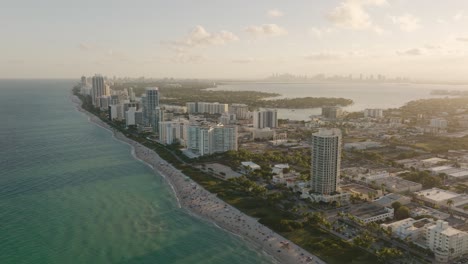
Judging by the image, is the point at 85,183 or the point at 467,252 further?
the point at 85,183

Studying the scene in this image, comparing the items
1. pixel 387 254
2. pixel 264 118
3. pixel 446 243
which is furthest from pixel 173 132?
pixel 446 243

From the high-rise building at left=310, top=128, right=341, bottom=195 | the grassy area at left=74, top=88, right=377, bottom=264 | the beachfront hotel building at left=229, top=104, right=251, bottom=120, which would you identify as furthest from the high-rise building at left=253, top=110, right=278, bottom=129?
the high-rise building at left=310, top=128, right=341, bottom=195

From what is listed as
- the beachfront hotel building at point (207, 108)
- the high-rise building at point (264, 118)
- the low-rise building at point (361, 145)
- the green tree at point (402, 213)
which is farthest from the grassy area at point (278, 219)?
the beachfront hotel building at point (207, 108)

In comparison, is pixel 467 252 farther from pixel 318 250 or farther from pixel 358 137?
pixel 358 137

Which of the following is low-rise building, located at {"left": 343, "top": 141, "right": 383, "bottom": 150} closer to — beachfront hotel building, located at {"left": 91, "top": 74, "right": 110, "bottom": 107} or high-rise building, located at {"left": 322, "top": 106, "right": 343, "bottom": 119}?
high-rise building, located at {"left": 322, "top": 106, "right": 343, "bottom": 119}

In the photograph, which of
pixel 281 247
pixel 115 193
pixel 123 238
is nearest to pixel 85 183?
pixel 115 193

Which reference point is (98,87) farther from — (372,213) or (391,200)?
(372,213)

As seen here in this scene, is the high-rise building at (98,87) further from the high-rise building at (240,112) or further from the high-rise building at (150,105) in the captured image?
the high-rise building at (150,105)
